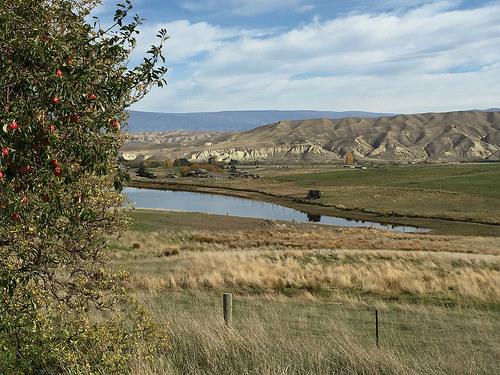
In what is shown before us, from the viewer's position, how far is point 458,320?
1262cm

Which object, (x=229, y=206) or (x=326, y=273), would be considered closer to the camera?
(x=326, y=273)

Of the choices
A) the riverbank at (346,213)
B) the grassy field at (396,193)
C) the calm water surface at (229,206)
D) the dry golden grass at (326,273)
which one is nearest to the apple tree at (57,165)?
the dry golden grass at (326,273)

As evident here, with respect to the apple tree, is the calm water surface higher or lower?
lower

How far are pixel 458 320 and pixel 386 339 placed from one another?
380 centimetres

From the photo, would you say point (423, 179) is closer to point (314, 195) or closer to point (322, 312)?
point (314, 195)

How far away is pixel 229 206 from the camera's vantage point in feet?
263

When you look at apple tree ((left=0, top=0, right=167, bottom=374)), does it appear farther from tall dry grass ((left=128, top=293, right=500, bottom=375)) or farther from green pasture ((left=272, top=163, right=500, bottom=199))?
green pasture ((left=272, top=163, right=500, bottom=199))

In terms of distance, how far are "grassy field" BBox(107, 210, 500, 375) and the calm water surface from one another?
30924mm

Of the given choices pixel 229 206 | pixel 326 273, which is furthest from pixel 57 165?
pixel 229 206

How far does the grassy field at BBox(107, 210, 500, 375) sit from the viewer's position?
7484mm

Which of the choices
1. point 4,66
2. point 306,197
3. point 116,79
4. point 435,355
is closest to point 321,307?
point 435,355

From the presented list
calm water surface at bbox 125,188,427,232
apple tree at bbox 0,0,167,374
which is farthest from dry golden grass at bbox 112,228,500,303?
calm water surface at bbox 125,188,427,232

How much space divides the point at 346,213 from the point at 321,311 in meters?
58.9

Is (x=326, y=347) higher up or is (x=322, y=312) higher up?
(x=326, y=347)
